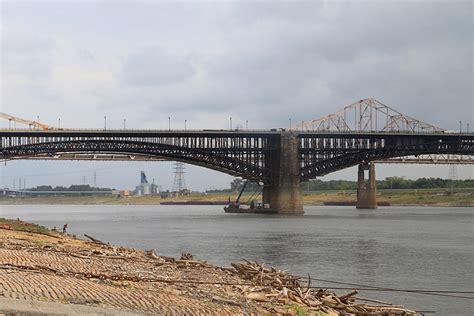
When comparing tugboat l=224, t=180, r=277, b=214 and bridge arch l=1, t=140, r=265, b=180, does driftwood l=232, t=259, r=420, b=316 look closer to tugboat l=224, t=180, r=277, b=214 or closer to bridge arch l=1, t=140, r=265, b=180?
bridge arch l=1, t=140, r=265, b=180

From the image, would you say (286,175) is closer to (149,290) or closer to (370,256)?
(370,256)

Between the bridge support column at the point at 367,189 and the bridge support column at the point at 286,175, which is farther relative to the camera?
the bridge support column at the point at 367,189

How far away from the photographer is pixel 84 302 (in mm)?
15211

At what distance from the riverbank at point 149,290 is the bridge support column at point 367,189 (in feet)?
480

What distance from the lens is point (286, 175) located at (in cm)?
12556

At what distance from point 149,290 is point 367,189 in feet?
522

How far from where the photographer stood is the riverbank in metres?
15.1

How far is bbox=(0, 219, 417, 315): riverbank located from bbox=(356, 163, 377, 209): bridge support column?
146 m

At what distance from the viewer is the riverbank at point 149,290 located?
15.1 meters

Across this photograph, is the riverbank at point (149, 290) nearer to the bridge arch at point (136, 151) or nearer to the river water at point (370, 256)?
the river water at point (370, 256)

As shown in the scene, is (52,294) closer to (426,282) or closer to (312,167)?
(426,282)

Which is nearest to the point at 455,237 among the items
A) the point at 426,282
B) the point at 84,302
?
the point at 426,282

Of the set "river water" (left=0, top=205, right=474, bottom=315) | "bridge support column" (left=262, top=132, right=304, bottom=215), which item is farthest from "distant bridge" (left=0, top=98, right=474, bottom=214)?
"river water" (left=0, top=205, right=474, bottom=315)

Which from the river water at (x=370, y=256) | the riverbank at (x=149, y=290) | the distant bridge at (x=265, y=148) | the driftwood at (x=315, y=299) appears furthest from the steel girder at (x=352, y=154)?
the driftwood at (x=315, y=299)
